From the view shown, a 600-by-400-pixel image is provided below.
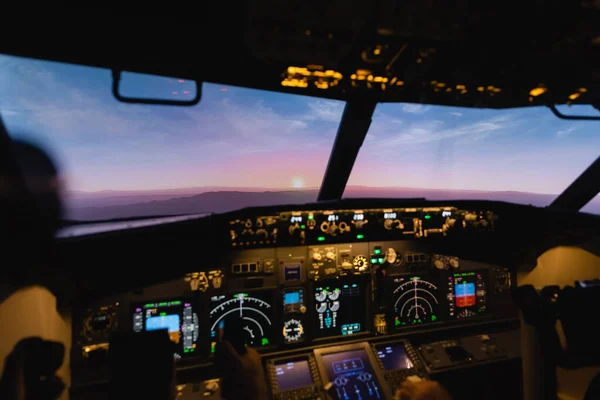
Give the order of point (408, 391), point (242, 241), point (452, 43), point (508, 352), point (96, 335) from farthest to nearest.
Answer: point (508, 352) → point (242, 241) → point (96, 335) → point (408, 391) → point (452, 43)

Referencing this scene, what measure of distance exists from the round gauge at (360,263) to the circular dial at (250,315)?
2.28 feet

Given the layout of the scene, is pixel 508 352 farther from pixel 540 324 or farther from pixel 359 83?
pixel 359 83

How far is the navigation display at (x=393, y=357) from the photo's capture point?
2643 millimetres

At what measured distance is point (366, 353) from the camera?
268cm

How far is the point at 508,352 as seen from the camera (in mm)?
2842

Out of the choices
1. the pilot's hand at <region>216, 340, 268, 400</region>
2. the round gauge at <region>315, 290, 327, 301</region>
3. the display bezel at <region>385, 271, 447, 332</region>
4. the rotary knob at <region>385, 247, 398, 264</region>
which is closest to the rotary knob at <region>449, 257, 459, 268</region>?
the display bezel at <region>385, 271, 447, 332</region>

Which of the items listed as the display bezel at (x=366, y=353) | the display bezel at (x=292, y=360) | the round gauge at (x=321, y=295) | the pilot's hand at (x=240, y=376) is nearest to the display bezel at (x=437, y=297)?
the display bezel at (x=366, y=353)

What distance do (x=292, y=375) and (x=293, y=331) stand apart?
0.28 meters

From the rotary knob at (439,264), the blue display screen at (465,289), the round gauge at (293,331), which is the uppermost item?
the rotary knob at (439,264)

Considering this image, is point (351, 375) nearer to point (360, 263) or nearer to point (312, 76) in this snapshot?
point (360, 263)

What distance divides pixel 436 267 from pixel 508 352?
0.81 m

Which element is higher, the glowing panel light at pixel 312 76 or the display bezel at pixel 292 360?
the glowing panel light at pixel 312 76

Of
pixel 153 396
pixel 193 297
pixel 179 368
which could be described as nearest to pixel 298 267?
pixel 193 297

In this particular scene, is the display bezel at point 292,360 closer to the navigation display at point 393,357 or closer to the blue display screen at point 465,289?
the navigation display at point 393,357
